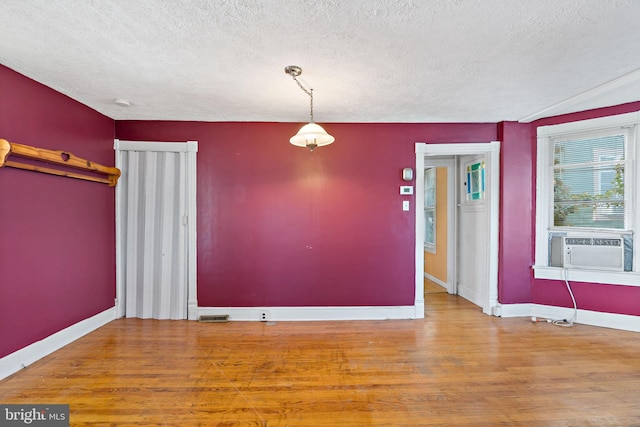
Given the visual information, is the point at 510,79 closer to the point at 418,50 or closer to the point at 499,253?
the point at 418,50

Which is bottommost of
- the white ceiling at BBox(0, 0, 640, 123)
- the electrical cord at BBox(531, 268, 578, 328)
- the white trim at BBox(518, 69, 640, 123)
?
the electrical cord at BBox(531, 268, 578, 328)

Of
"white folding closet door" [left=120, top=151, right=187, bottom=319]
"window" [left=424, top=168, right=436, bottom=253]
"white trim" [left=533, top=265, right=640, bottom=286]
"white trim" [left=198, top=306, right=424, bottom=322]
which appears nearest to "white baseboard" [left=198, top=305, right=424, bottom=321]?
"white trim" [left=198, top=306, right=424, bottom=322]

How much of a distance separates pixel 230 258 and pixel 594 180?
4185 mm

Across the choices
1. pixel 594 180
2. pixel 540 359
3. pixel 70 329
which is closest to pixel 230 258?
pixel 70 329

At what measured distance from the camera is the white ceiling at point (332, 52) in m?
1.69

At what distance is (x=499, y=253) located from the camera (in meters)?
3.68

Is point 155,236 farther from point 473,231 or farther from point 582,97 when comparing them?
point 582,97

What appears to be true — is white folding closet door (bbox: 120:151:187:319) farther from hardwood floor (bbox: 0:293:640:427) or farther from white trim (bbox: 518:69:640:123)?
white trim (bbox: 518:69:640:123)

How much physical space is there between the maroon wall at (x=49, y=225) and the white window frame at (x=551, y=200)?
4990mm

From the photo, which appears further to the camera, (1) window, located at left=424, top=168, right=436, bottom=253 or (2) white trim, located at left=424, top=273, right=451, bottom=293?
(1) window, located at left=424, top=168, right=436, bottom=253

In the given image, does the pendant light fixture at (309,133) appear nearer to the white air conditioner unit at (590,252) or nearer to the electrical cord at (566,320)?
the white air conditioner unit at (590,252)

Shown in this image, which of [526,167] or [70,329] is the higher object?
[526,167]

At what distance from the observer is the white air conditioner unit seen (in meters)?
3.23

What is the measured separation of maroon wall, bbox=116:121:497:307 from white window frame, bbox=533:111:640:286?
1027 millimetres
